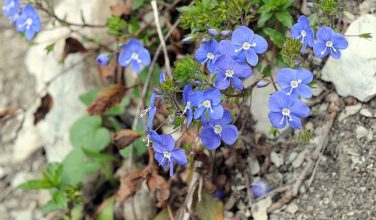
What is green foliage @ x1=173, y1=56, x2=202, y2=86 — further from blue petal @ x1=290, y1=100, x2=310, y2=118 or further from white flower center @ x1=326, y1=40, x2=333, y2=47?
white flower center @ x1=326, y1=40, x2=333, y2=47

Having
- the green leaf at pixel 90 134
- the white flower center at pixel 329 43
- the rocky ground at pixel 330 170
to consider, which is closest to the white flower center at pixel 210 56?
the white flower center at pixel 329 43

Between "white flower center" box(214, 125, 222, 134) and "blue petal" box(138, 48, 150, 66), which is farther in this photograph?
"blue petal" box(138, 48, 150, 66)

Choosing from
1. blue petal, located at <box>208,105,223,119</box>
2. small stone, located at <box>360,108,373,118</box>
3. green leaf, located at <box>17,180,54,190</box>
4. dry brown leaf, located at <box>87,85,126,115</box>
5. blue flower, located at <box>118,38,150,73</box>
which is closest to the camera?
blue petal, located at <box>208,105,223,119</box>

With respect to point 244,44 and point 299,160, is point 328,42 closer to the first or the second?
point 244,44

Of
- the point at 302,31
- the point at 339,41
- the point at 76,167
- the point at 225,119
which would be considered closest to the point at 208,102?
the point at 225,119

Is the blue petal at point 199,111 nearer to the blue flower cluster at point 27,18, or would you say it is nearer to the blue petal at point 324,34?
the blue petal at point 324,34

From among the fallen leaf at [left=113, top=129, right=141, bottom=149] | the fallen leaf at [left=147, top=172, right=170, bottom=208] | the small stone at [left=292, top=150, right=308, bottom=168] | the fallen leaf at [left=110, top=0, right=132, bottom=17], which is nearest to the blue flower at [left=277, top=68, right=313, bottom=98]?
the small stone at [left=292, top=150, right=308, bottom=168]

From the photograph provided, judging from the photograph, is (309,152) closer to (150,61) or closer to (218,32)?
(218,32)
